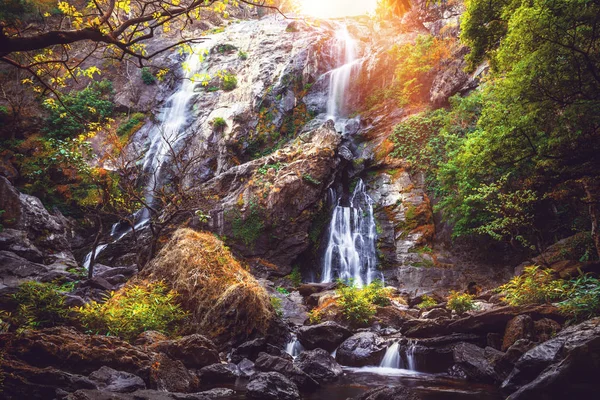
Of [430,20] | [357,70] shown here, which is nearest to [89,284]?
[357,70]

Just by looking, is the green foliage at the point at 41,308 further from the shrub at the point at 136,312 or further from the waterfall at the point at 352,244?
the waterfall at the point at 352,244

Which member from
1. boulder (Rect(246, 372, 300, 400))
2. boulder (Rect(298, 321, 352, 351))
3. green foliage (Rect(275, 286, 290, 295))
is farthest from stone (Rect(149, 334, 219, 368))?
green foliage (Rect(275, 286, 290, 295))

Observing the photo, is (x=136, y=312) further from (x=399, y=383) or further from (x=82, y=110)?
(x=82, y=110)

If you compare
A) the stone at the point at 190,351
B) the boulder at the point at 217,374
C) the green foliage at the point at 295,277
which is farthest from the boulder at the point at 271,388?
the green foliage at the point at 295,277

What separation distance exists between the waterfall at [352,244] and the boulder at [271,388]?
10749 mm

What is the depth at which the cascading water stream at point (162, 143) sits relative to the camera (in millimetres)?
20531

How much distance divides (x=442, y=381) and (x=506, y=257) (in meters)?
10.8

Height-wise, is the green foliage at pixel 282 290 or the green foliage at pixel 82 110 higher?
the green foliage at pixel 82 110

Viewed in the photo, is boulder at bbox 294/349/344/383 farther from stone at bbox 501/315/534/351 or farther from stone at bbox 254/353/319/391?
stone at bbox 501/315/534/351

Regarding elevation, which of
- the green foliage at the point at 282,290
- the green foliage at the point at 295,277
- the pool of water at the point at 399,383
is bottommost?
the pool of water at the point at 399,383

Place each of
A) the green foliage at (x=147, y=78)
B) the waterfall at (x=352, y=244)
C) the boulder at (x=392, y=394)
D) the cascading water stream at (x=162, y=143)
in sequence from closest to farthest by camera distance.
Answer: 1. the boulder at (x=392, y=394)
2. the waterfall at (x=352, y=244)
3. the cascading water stream at (x=162, y=143)
4. the green foliage at (x=147, y=78)

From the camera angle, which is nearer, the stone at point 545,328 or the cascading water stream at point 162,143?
the stone at point 545,328

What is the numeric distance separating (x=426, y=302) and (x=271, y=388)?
825 centimetres

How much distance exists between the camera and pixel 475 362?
22.3 ft
